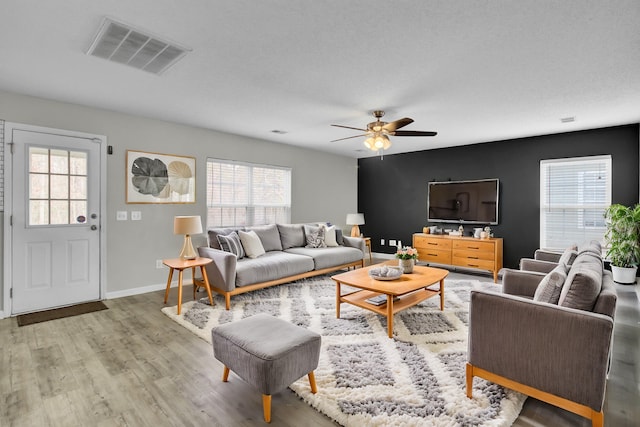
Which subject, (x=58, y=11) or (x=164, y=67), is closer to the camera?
(x=58, y=11)

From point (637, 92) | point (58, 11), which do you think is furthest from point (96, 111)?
point (637, 92)

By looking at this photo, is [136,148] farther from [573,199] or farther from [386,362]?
[573,199]

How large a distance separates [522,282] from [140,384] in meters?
3.23

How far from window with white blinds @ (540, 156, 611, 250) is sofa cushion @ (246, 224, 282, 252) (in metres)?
4.45

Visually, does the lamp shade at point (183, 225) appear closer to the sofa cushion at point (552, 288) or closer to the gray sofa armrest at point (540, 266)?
the sofa cushion at point (552, 288)

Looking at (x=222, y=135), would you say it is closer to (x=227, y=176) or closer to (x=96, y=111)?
(x=227, y=176)

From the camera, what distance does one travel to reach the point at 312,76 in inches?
117

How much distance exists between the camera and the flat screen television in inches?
231

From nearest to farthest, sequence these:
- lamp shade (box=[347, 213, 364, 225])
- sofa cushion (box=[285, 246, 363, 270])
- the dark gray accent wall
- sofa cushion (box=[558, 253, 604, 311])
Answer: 1. sofa cushion (box=[558, 253, 604, 311])
2. the dark gray accent wall
3. sofa cushion (box=[285, 246, 363, 270])
4. lamp shade (box=[347, 213, 364, 225])

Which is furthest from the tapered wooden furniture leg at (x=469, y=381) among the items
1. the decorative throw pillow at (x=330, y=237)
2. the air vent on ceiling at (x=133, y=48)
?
the decorative throw pillow at (x=330, y=237)

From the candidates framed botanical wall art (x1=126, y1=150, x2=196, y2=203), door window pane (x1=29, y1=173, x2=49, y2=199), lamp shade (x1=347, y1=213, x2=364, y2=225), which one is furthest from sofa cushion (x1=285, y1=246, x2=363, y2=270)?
door window pane (x1=29, y1=173, x2=49, y2=199)

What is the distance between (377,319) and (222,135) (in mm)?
3740

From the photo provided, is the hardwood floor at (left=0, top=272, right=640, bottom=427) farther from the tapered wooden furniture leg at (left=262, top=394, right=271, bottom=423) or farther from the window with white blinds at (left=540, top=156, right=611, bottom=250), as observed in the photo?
the window with white blinds at (left=540, top=156, right=611, bottom=250)

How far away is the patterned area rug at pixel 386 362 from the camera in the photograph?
1.90 meters
